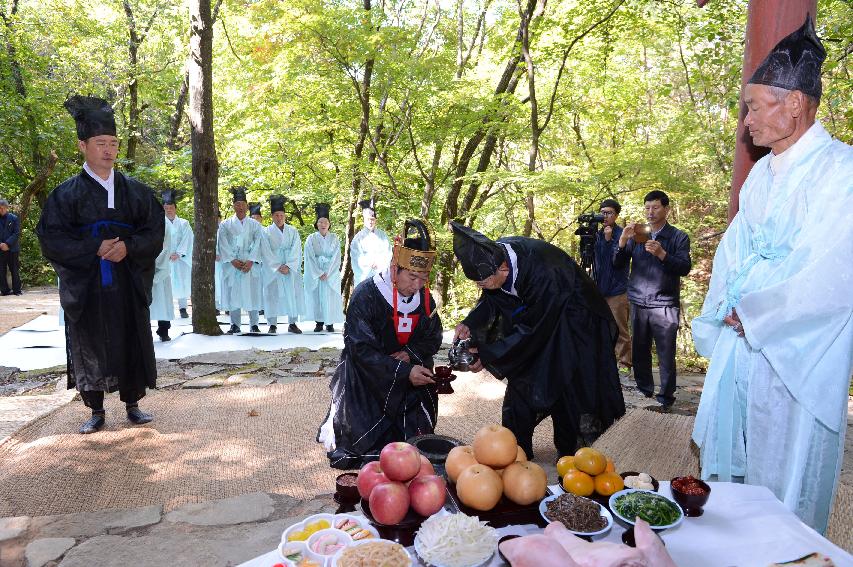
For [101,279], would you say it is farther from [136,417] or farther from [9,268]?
[9,268]

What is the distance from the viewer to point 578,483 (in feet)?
6.82

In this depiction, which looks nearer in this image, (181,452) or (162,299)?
(181,452)

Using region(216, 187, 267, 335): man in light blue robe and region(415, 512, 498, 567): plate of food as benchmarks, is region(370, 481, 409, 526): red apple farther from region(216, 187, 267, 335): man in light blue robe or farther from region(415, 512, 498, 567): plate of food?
region(216, 187, 267, 335): man in light blue robe

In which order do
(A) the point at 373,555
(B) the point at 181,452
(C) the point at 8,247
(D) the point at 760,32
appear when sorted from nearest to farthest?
(A) the point at 373,555
(D) the point at 760,32
(B) the point at 181,452
(C) the point at 8,247

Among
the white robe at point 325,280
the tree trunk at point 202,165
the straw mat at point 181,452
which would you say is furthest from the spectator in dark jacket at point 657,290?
the tree trunk at point 202,165

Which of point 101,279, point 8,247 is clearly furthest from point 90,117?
point 8,247

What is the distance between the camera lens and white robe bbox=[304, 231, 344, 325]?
10.7 meters

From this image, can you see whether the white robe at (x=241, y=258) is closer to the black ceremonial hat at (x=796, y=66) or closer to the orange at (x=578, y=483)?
the orange at (x=578, y=483)

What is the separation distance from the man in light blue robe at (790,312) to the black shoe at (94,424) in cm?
459

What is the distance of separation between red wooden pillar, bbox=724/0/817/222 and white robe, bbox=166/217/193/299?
32.2 feet

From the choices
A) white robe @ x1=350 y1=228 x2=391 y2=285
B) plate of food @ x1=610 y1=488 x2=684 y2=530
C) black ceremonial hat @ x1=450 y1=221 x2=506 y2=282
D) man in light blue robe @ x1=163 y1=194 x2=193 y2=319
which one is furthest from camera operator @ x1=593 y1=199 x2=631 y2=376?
man in light blue robe @ x1=163 y1=194 x2=193 y2=319

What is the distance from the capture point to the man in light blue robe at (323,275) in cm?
1065

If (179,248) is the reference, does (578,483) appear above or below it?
below

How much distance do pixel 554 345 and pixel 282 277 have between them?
751 cm
